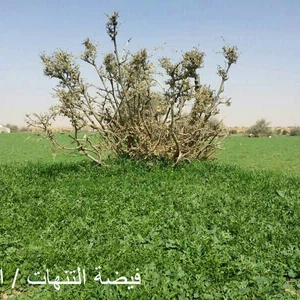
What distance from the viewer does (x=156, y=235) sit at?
590 centimetres

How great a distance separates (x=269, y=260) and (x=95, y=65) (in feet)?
30.4

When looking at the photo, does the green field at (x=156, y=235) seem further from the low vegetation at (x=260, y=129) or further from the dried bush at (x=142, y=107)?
the low vegetation at (x=260, y=129)

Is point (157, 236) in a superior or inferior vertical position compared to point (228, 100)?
inferior

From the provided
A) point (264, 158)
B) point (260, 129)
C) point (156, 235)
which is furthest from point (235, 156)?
point (260, 129)

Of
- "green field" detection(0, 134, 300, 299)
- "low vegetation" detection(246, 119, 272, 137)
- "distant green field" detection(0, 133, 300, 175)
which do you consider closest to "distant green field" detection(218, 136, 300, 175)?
"distant green field" detection(0, 133, 300, 175)

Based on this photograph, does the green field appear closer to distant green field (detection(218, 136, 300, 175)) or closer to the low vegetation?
distant green field (detection(218, 136, 300, 175))

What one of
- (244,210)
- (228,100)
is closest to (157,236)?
(244,210)

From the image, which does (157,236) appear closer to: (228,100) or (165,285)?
(165,285)

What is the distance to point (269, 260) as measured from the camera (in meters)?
5.20

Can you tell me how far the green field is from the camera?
452 cm

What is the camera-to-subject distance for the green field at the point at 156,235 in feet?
14.8

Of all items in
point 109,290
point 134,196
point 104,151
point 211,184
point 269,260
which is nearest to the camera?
point 109,290

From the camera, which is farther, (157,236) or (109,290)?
(157,236)

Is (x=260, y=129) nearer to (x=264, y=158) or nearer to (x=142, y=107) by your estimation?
(x=264, y=158)
